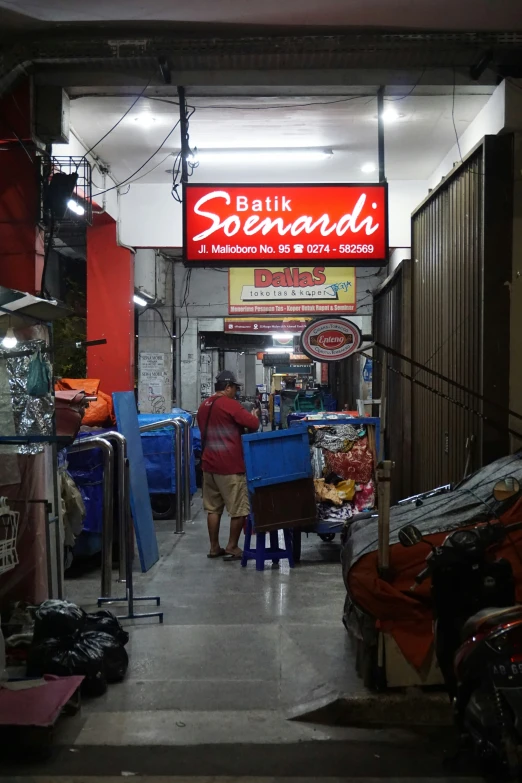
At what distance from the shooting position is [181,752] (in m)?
4.12

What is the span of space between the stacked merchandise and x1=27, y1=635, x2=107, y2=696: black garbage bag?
3916 mm

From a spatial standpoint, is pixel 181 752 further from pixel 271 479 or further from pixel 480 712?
pixel 271 479

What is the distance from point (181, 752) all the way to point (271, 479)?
3.86 m

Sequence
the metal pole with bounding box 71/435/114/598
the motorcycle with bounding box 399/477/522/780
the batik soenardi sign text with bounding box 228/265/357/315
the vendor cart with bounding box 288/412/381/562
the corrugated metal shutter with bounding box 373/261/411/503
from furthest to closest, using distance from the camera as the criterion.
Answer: the batik soenardi sign text with bounding box 228/265/357/315 < the corrugated metal shutter with bounding box 373/261/411/503 < the vendor cart with bounding box 288/412/381/562 < the metal pole with bounding box 71/435/114/598 < the motorcycle with bounding box 399/477/522/780

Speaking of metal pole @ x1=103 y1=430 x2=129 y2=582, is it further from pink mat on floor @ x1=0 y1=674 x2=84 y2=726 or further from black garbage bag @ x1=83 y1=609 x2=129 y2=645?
pink mat on floor @ x1=0 y1=674 x2=84 y2=726

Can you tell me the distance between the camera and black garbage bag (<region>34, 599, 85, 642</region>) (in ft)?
16.3

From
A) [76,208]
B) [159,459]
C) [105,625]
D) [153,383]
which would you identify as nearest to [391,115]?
[76,208]

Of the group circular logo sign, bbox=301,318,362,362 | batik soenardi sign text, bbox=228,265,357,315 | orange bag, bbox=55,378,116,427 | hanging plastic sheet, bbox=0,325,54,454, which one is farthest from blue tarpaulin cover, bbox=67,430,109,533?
batik soenardi sign text, bbox=228,265,357,315

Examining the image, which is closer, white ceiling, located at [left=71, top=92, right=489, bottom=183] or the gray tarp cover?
the gray tarp cover

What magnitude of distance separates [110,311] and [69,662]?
7861 millimetres

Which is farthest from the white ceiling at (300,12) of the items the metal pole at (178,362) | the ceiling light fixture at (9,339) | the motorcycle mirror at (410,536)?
the metal pole at (178,362)

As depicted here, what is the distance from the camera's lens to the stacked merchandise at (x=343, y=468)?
8352 mm

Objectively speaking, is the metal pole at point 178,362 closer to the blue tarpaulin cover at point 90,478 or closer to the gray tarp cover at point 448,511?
the blue tarpaulin cover at point 90,478

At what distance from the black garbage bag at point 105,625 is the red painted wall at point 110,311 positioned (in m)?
6.46
